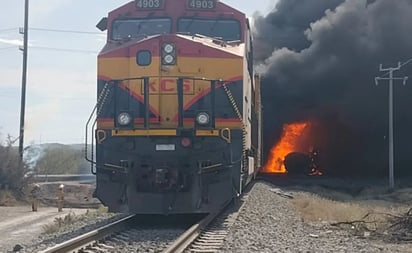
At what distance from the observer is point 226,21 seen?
12.8 m

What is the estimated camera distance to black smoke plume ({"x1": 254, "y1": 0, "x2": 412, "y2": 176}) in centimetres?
3316

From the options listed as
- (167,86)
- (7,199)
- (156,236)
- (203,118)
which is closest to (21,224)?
(167,86)

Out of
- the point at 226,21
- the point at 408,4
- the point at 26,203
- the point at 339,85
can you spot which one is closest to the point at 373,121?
the point at 339,85

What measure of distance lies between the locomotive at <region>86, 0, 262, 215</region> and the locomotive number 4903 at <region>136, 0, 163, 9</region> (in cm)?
69

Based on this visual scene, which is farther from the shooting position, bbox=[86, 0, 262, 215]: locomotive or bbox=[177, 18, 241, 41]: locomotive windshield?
bbox=[177, 18, 241, 41]: locomotive windshield

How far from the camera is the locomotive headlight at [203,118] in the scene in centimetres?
1125

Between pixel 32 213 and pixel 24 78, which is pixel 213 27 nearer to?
pixel 32 213

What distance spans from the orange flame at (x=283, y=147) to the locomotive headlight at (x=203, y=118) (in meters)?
24.9

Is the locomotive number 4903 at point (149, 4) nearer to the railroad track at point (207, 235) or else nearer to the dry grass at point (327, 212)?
the railroad track at point (207, 235)

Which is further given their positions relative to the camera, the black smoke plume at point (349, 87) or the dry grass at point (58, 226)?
the black smoke plume at point (349, 87)

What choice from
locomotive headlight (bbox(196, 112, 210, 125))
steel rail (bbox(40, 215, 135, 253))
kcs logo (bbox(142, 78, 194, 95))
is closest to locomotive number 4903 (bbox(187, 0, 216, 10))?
kcs logo (bbox(142, 78, 194, 95))

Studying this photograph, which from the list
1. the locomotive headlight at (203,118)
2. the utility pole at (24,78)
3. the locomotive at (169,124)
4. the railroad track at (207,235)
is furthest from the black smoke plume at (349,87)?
the locomotive headlight at (203,118)

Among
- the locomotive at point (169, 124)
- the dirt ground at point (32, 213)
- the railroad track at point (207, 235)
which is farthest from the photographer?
the dirt ground at point (32, 213)

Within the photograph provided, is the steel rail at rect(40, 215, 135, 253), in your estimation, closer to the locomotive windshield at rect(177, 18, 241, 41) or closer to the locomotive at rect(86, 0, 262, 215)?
the locomotive at rect(86, 0, 262, 215)
